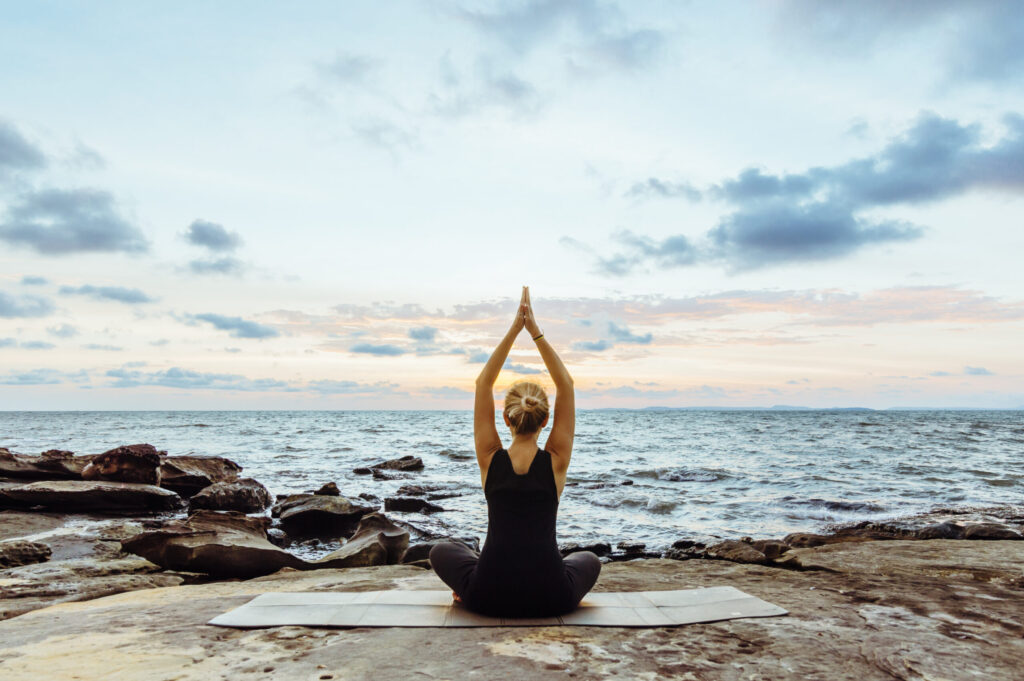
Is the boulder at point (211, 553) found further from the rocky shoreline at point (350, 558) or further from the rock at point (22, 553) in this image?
the rock at point (22, 553)

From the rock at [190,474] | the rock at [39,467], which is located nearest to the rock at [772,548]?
the rock at [190,474]

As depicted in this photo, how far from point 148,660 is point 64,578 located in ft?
12.9

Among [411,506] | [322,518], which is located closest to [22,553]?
[322,518]

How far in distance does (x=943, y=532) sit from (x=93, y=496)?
1663 centimetres

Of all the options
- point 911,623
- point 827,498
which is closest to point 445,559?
point 911,623

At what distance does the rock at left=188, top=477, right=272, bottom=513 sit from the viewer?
1437cm

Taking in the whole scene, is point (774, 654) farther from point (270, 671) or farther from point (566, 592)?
point (270, 671)

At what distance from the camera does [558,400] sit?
→ 465cm

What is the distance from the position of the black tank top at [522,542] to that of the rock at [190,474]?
1492 centimetres

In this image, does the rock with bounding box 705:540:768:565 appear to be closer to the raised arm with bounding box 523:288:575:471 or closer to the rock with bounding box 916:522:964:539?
the rock with bounding box 916:522:964:539

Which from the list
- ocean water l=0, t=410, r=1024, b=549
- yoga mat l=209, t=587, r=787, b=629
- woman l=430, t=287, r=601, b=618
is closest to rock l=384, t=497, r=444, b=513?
ocean water l=0, t=410, r=1024, b=549

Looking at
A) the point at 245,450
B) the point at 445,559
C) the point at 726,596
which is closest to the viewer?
the point at 445,559

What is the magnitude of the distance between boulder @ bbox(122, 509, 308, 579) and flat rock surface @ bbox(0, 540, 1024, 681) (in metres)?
1.96

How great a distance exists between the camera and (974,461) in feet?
86.4
